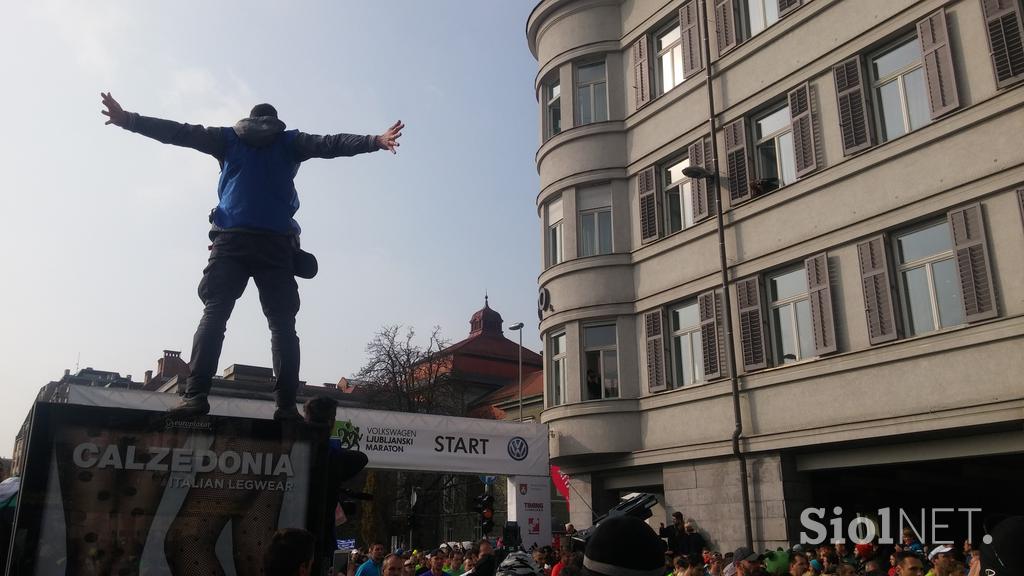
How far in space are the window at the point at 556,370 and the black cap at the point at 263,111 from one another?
59.0 ft

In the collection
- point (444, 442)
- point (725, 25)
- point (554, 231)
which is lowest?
point (444, 442)

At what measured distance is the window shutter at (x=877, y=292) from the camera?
15.8 m

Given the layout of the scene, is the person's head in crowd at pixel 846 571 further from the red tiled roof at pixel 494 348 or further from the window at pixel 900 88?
the red tiled roof at pixel 494 348

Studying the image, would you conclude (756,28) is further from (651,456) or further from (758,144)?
(651,456)

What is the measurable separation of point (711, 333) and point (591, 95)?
8.17m

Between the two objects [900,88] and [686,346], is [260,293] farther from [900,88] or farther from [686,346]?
[686,346]

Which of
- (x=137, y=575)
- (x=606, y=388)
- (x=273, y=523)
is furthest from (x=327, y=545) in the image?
(x=606, y=388)

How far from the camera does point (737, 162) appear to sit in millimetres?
19844

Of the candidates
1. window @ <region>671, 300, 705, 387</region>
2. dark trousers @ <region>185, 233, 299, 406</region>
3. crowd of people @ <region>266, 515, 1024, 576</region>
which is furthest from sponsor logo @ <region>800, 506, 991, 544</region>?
dark trousers @ <region>185, 233, 299, 406</region>

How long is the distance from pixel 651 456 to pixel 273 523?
57.2ft

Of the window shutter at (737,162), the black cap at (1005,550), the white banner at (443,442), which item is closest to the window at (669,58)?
the window shutter at (737,162)

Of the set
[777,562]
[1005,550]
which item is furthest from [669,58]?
[1005,550]

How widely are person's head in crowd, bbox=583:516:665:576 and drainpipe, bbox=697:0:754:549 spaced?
16525mm

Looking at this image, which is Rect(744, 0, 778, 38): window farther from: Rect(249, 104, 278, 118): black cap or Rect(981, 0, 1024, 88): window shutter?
Rect(249, 104, 278, 118): black cap
